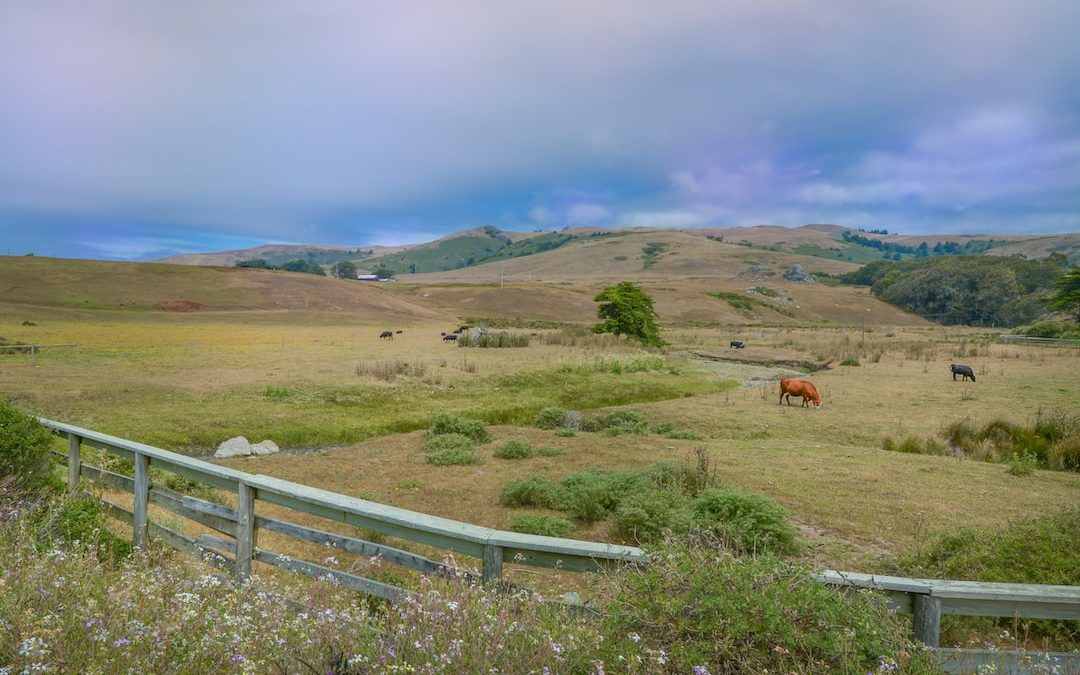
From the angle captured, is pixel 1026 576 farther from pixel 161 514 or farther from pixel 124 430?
pixel 124 430

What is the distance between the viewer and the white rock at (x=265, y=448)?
50.0 ft

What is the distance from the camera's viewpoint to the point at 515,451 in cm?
1398

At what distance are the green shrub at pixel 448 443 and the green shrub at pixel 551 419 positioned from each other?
12.8ft

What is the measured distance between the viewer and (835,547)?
25.8 ft

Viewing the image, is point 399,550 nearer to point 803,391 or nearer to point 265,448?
point 265,448

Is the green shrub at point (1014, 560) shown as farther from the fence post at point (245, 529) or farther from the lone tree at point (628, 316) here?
the lone tree at point (628, 316)

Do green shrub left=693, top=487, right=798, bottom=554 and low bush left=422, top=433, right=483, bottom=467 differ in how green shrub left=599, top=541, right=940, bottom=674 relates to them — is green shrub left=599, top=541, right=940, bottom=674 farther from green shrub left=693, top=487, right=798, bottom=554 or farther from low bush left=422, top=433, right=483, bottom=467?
low bush left=422, top=433, right=483, bottom=467

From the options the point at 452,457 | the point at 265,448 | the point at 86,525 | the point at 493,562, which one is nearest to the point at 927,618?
the point at 493,562

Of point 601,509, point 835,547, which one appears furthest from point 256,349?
point 835,547

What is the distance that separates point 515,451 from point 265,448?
670 cm

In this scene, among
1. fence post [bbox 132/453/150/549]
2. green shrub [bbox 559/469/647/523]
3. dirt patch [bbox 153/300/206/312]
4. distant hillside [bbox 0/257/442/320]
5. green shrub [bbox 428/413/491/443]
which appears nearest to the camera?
fence post [bbox 132/453/150/549]

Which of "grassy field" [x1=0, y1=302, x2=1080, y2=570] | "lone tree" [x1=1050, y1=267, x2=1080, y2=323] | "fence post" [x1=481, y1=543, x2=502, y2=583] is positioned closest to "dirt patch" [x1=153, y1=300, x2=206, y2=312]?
"grassy field" [x1=0, y1=302, x2=1080, y2=570]

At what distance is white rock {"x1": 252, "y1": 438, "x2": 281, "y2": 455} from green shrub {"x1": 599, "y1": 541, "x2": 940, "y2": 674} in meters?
14.4

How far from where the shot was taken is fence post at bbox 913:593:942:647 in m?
3.17
